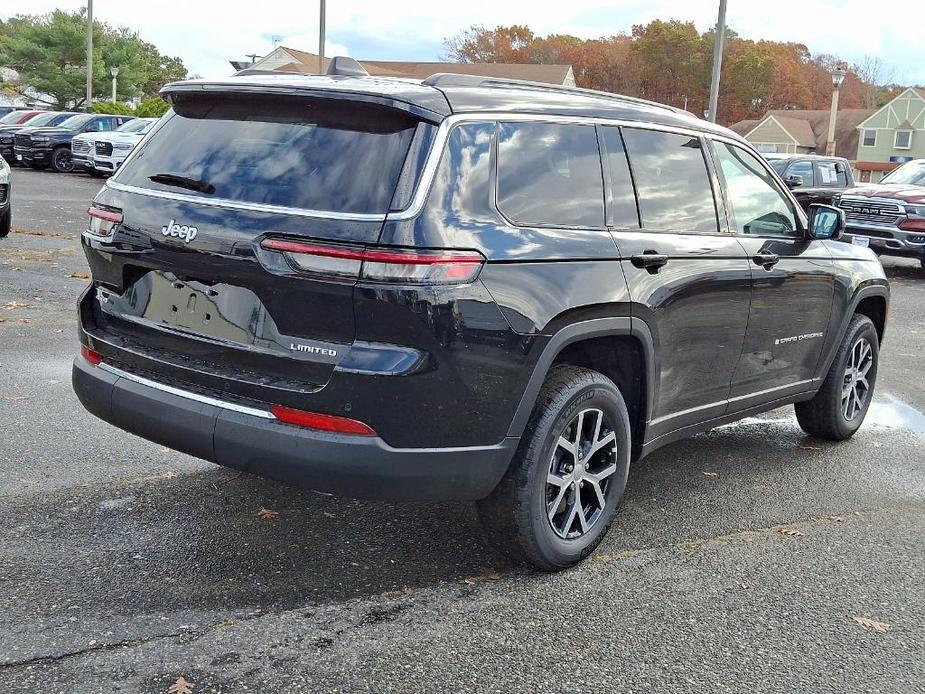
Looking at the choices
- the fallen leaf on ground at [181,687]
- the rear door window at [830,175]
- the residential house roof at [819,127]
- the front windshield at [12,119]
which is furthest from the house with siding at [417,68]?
the fallen leaf on ground at [181,687]

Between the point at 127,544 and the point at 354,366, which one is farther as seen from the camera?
the point at 127,544

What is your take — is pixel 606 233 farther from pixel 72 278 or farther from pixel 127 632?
pixel 72 278

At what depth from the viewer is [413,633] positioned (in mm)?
3482

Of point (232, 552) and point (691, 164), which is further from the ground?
point (691, 164)

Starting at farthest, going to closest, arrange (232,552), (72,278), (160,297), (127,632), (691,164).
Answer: (72,278), (691,164), (232,552), (160,297), (127,632)

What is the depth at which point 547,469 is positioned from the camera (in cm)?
389

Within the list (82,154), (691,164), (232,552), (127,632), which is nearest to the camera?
(127,632)

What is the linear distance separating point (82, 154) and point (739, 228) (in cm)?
2604

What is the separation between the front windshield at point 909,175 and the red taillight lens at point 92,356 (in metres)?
15.9

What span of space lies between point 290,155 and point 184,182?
45 cm

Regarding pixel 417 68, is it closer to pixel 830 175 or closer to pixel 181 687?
pixel 830 175

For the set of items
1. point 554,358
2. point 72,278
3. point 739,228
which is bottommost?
point 72,278

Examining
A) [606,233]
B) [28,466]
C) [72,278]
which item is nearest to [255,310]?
[606,233]

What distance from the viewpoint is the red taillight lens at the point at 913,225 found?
615 inches
